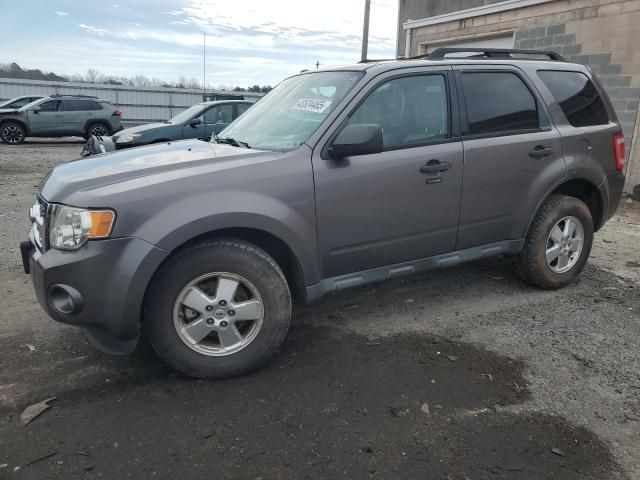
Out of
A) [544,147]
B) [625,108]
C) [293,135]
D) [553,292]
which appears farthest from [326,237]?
[625,108]

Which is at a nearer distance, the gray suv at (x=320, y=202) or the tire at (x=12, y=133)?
the gray suv at (x=320, y=202)

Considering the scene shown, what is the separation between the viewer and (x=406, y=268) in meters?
3.78

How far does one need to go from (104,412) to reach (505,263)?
13.1ft

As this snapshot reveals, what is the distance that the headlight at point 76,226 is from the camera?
2.74 meters

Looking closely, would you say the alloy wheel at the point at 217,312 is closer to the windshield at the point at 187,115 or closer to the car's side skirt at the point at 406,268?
the car's side skirt at the point at 406,268

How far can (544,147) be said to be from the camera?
422 cm

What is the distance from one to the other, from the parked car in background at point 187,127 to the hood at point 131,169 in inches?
254

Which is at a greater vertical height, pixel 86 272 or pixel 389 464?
pixel 86 272

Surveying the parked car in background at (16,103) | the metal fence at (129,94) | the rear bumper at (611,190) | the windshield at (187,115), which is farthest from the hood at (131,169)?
the metal fence at (129,94)

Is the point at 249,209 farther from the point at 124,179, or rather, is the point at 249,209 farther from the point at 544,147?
the point at 544,147

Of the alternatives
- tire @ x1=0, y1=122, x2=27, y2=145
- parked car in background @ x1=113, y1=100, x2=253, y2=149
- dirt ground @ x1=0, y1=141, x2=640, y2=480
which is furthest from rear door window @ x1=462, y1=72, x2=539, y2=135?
tire @ x1=0, y1=122, x2=27, y2=145

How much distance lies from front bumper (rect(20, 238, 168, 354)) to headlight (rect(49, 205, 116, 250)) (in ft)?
0.14

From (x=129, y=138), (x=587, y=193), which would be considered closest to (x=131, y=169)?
(x=587, y=193)

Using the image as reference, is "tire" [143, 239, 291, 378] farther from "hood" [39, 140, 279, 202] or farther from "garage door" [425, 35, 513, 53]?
"garage door" [425, 35, 513, 53]
